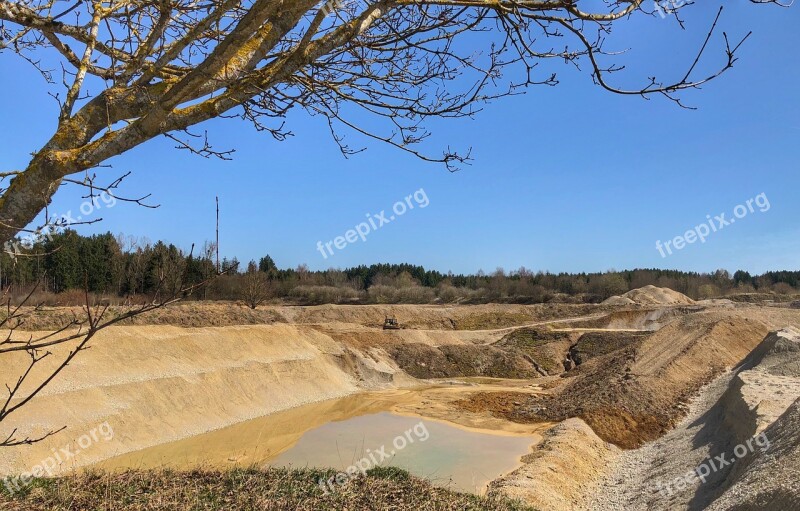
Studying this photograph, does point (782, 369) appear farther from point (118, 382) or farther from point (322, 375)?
point (118, 382)

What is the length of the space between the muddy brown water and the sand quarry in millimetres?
197

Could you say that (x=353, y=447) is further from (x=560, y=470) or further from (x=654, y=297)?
(x=654, y=297)

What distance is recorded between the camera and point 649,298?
55.0m

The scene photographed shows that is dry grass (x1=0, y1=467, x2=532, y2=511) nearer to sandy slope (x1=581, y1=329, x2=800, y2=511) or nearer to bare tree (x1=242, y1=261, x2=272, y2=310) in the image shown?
sandy slope (x1=581, y1=329, x2=800, y2=511)

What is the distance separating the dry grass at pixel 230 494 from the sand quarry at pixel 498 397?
11.5 ft

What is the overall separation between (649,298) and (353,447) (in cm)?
4872

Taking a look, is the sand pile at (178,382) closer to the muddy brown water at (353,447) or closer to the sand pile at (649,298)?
the muddy brown water at (353,447)

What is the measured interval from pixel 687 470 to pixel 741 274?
93851mm

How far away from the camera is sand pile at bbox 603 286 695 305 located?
2084 inches

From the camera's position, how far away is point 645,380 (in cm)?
1891

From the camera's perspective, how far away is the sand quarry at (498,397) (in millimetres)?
10867

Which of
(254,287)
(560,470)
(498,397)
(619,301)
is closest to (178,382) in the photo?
(498,397)

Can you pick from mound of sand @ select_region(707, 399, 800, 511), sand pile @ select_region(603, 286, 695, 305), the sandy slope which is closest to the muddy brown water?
the sandy slope

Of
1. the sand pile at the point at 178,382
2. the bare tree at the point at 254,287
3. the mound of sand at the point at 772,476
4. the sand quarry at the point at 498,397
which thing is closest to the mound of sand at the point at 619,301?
the sand quarry at the point at 498,397
